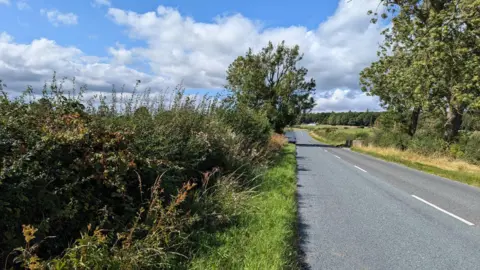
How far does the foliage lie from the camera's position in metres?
3.03

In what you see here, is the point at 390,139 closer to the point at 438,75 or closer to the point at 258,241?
the point at 438,75

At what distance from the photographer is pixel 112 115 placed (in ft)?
18.3

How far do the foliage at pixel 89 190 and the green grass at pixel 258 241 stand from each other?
0.33m

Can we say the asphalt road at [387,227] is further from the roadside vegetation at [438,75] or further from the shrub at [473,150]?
the shrub at [473,150]

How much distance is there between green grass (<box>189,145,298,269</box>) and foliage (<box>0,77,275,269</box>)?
33 centimetres

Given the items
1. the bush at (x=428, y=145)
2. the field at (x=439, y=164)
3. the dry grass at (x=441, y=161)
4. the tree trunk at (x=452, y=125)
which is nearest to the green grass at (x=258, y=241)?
the field at (x=439, y=164)

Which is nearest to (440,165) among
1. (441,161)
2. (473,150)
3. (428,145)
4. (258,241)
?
(441,161)

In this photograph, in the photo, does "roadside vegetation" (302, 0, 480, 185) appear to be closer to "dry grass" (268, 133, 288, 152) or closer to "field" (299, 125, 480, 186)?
"field" (299, 125, 480, 186)

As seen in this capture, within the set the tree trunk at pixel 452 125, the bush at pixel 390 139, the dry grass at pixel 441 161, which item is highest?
the tree trunk at pixel 452 125

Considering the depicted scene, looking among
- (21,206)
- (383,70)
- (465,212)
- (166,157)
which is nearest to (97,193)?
(21,206)

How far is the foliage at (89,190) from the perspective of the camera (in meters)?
3.03

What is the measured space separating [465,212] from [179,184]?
7.25 m

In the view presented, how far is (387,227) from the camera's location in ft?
21.4

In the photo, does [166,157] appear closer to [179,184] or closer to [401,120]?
[179,184]
